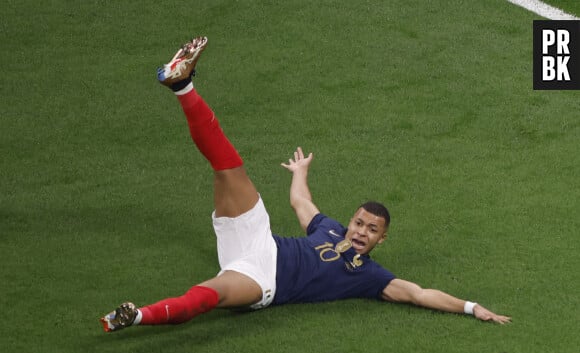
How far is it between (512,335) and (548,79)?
4.15m

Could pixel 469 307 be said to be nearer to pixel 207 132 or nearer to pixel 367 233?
pixel 367 233

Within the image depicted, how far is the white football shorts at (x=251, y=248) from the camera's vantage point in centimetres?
633

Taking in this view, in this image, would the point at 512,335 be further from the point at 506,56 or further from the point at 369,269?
the point at 506,56

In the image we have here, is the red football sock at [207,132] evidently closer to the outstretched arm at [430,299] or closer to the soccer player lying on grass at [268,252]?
the soccer player lying on grass at [268,252]

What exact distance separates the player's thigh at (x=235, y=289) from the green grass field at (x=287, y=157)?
15cm

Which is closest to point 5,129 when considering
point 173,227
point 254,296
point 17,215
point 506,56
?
point 17,215

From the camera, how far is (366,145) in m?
8.77

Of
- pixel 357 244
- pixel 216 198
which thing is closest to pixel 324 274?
pixel 357 244

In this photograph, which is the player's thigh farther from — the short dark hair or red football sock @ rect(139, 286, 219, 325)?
the short dark hair

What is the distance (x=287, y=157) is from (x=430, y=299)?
253 cm

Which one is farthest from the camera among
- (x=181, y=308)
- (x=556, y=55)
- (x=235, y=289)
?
(x=556, y=55)

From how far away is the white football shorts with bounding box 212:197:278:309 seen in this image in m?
6.33

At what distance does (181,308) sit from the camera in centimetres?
586

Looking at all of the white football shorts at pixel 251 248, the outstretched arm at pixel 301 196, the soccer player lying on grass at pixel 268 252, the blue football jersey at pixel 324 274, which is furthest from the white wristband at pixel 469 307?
the outstretched arm at pixel 301 196
